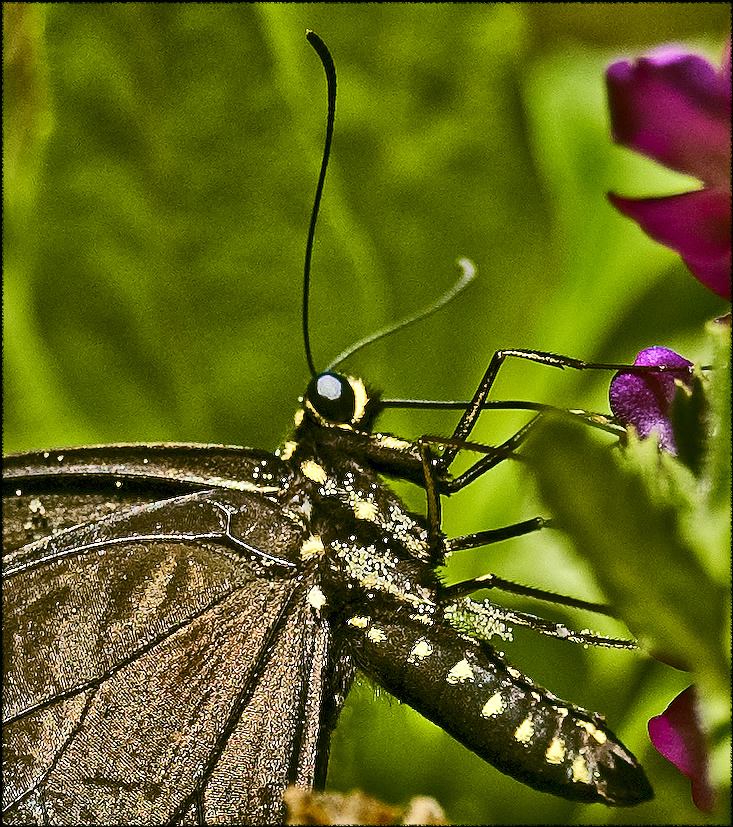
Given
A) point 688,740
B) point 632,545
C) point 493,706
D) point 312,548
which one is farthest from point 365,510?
point 632,545

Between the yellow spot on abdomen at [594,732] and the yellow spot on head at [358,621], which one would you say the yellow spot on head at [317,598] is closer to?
the yellow spot on head at [358,621]

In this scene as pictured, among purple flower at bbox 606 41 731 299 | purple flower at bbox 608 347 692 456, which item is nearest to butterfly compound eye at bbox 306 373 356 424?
purple flower at bbox 608 347 692 456

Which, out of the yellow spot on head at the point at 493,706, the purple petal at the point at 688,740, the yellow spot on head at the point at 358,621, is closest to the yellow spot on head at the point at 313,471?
the yellow spot on head at the point at 358,621

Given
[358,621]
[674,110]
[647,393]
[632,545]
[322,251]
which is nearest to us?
[632,545]

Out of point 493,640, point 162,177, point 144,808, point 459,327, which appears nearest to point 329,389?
point 493,640

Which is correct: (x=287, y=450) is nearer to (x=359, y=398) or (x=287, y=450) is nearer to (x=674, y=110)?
(x=359, y=398)

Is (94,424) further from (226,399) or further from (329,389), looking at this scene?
(329,389)

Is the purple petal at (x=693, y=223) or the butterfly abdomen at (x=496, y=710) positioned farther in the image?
the butterfly abdomen at (x=496, y=710)
